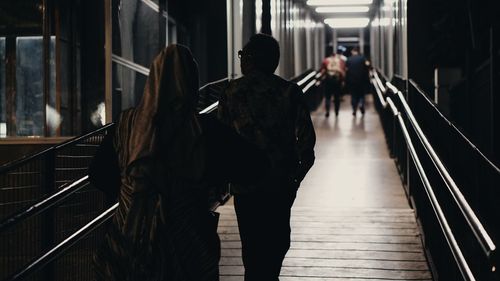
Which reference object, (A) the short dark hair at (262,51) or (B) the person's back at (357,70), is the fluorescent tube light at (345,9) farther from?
(A) the short dark hair at (262,51)

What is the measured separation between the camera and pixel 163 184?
2.50 meters

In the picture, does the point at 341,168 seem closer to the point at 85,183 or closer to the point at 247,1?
the point at 247,1

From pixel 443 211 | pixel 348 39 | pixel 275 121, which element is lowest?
pixel 443 211

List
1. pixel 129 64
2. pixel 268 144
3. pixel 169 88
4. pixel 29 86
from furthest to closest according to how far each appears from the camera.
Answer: pixel 129 64 → pixel 29 86 → pixel 268 144 → pixel 169 88

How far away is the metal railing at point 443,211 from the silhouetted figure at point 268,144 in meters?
0.77

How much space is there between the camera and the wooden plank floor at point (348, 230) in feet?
16.9

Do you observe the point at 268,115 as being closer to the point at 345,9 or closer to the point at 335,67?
the point at 335,67

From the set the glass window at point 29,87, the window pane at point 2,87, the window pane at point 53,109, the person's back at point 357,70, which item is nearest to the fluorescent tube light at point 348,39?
the person's back at point 357,70

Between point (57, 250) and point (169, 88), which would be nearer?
point (169, 88)

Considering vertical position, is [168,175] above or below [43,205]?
above

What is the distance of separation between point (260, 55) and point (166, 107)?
1278mm

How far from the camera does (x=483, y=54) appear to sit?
11.4 m

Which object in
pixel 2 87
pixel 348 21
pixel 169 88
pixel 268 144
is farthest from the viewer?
pixel 348 21

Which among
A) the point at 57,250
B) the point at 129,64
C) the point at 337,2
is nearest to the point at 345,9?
the point at 337,2
